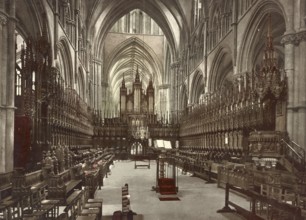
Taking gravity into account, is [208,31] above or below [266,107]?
above

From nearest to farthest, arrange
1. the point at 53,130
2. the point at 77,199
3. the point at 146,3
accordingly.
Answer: the point at 77,199 < the point at 53,130 < the point at 146,3

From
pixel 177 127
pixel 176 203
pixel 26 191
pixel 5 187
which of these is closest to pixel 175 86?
pixel 177 127

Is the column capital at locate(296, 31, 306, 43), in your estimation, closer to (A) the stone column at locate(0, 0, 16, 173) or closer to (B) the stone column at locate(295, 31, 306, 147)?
(B) the stone column at locate(295, 31, 306, 147)

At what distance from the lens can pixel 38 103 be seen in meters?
12.2

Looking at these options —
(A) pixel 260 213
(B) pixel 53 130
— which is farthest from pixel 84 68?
(A) pixel 260 213

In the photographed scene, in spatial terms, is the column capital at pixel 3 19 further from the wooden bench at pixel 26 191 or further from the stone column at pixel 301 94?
the stone column at pixel 301 94

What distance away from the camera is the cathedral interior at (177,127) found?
25.1 feet

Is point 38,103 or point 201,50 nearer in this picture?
point 38,103

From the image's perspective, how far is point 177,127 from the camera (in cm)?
3422

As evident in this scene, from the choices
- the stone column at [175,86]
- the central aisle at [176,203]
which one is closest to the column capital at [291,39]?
the central aisle at [176,203]

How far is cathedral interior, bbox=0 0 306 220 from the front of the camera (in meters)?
7.66

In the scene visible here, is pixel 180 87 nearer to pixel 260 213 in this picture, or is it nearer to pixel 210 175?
pixel 210 175

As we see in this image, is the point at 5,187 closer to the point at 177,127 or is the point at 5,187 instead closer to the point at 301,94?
the point at 301,94

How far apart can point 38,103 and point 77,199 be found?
7.56m
